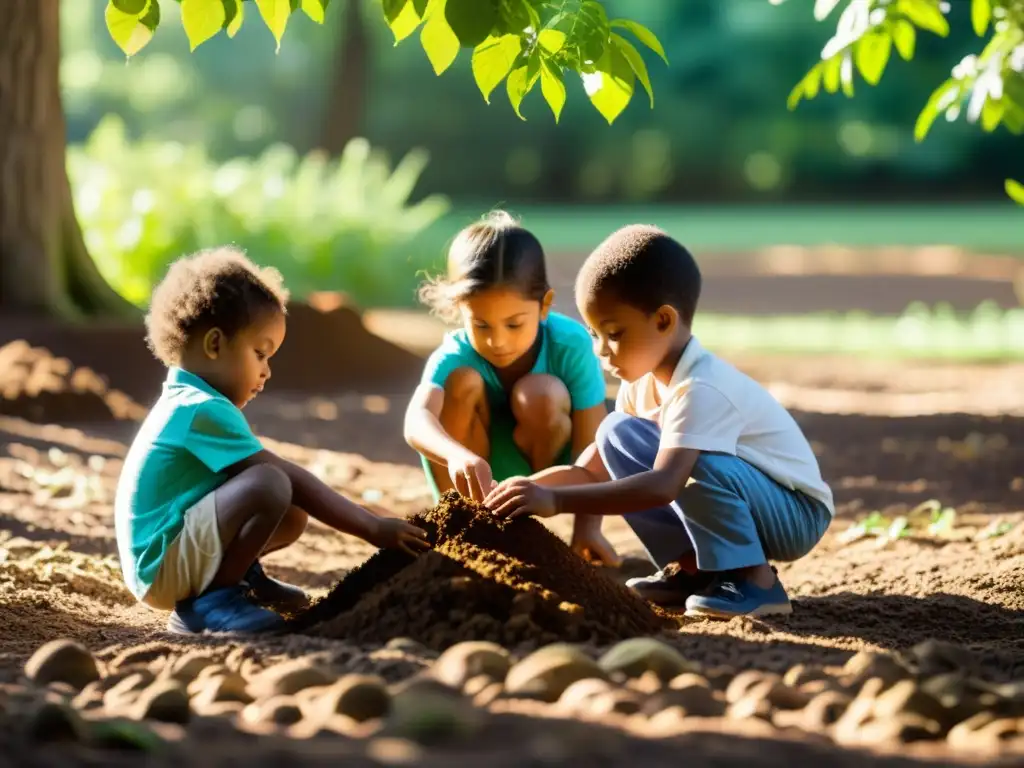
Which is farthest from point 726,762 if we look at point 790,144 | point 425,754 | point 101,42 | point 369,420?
point 101,42

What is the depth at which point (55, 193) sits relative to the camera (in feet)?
26.6

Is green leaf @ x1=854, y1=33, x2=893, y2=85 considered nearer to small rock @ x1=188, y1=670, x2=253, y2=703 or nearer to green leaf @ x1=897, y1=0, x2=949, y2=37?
green leaf @ x1=897, y1=0, x2=949, y2=37

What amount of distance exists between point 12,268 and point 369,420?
7.50ft

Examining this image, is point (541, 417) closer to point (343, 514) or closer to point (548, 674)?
point (343, 514)

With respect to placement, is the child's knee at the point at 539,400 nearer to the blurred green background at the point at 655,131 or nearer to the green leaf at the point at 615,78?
the green leaf at the point at 615,78

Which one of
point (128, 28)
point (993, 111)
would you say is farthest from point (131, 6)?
point (993, 111)

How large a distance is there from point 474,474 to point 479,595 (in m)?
0.63

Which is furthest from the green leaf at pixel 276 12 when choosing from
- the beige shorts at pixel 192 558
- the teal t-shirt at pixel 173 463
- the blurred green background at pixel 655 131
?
the blurred green background at pixel 655 131

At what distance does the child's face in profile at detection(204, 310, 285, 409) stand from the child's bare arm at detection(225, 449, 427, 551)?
175 millimetres

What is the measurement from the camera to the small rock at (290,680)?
98.2 inches

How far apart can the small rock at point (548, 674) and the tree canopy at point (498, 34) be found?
49.7 inches

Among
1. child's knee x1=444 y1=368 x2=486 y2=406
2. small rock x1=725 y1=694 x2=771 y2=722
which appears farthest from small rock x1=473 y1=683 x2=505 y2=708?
child's knee x1=444 y1=368 x2=486 y2=406

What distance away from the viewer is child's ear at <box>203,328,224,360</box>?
3379 millimetres

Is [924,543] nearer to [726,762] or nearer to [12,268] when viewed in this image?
[726,762]
